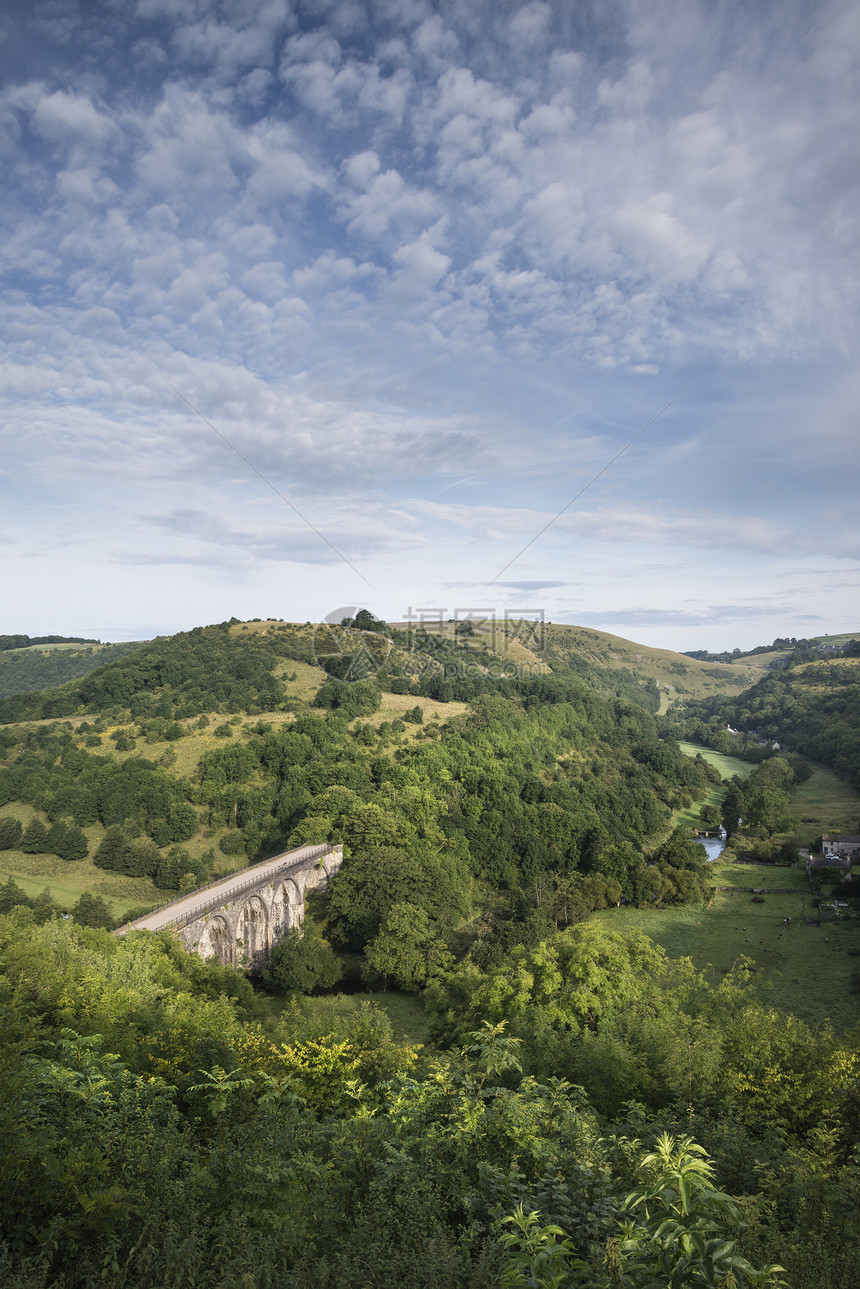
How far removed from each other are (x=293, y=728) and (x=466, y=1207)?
60.3 metres

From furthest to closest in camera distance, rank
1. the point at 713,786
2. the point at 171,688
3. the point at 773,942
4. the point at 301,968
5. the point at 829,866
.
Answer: the point at 713,786, the point at 171,688, the point at 829,866, the point at 773,942, the point at 301,968

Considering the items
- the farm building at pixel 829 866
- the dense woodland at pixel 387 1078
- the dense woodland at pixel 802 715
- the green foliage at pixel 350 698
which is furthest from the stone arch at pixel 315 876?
the dense woodland at pixel 802 715

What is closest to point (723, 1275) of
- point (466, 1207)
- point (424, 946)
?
point (466, 1207)

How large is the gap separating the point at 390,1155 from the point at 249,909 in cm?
3384

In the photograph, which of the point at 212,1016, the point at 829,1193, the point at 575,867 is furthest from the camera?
the point at 575,867

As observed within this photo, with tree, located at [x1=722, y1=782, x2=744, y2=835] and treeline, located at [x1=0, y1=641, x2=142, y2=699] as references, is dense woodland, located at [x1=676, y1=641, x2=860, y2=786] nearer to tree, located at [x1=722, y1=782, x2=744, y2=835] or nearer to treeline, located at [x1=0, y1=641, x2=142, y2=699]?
tree, located at [x1=722, y1=782, x2=744, y2=835]

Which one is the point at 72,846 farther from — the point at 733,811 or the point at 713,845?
the point at 733,811

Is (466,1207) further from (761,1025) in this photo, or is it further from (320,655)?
(320,655)

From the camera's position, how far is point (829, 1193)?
342 inches

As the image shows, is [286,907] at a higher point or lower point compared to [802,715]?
lower

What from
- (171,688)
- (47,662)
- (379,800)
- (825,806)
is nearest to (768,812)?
(825,806)

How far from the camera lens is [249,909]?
38.3m

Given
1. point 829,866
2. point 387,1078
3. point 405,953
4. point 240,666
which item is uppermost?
point 240,666

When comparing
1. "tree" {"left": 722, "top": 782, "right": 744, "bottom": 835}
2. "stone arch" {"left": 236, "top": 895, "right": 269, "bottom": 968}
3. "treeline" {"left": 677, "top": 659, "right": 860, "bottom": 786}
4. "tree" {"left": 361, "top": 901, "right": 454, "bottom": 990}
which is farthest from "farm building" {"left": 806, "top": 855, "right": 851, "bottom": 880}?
"stone arch" {"left": 236, "top": 895, "right": 269, "bottom": 968}
